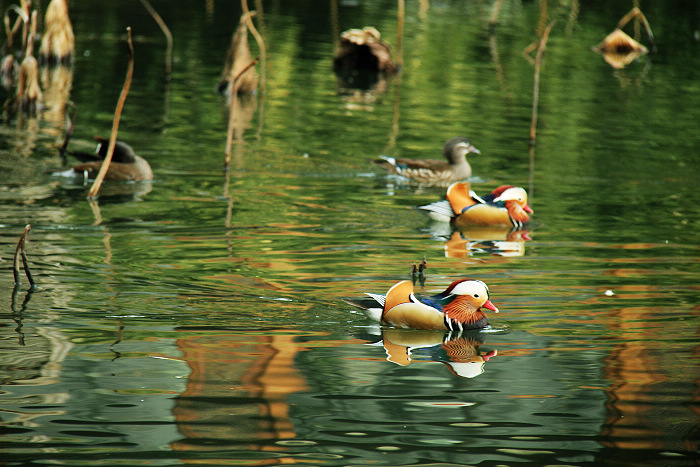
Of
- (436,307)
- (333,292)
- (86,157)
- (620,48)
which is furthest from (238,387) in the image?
(620,48)

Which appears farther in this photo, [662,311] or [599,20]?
[599,20]

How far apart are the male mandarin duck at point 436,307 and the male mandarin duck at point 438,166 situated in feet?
23.5

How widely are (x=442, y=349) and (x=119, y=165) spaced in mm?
7683

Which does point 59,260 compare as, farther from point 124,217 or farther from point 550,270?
point 550,270

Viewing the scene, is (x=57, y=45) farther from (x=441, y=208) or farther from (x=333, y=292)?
(x=333, y=292)

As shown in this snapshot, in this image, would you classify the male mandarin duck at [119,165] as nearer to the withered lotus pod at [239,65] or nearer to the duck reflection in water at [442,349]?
the withered lotus pod at [239,65]

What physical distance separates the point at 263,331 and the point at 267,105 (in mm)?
14242

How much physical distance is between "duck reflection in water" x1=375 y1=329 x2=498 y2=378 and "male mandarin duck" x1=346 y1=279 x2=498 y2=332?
8cm

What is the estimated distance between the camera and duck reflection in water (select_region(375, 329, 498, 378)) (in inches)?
315

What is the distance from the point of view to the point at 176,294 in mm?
9398

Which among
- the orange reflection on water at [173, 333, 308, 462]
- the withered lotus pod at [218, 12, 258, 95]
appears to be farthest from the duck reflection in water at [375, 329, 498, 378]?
the withered lotus pod at [218, 12, 258, 95]

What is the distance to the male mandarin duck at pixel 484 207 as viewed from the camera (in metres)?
13.0

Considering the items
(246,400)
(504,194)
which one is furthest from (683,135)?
(246,400)

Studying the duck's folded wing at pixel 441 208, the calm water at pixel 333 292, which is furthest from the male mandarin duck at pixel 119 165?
the duck's folded wing at pixel 441 208
